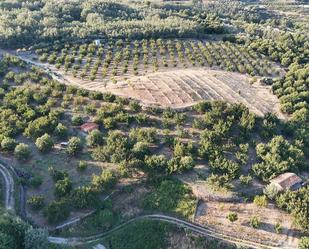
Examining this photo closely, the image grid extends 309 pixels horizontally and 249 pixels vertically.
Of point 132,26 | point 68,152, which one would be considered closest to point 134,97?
point 68,152

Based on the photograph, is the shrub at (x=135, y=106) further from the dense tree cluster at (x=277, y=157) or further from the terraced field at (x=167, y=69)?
the dense tree cluster at (x=277, y=157)

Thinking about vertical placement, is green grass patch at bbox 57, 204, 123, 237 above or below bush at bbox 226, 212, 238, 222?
below

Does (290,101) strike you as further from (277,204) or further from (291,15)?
(291,15)

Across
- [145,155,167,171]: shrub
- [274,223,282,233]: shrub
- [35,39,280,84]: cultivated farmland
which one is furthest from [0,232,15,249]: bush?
[35,39,280,84]: cultivated farmland

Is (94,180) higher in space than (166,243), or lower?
higher

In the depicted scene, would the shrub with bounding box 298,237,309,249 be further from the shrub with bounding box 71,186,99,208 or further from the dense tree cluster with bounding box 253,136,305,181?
the shrub with bounding box 71,186,99,208

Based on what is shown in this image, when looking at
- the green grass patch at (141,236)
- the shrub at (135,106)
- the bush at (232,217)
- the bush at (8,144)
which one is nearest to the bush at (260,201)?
the bush at (232,217)

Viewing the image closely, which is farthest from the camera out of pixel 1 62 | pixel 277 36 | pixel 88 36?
pixel 277 36

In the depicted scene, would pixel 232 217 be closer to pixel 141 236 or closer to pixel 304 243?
pixel 304 243
